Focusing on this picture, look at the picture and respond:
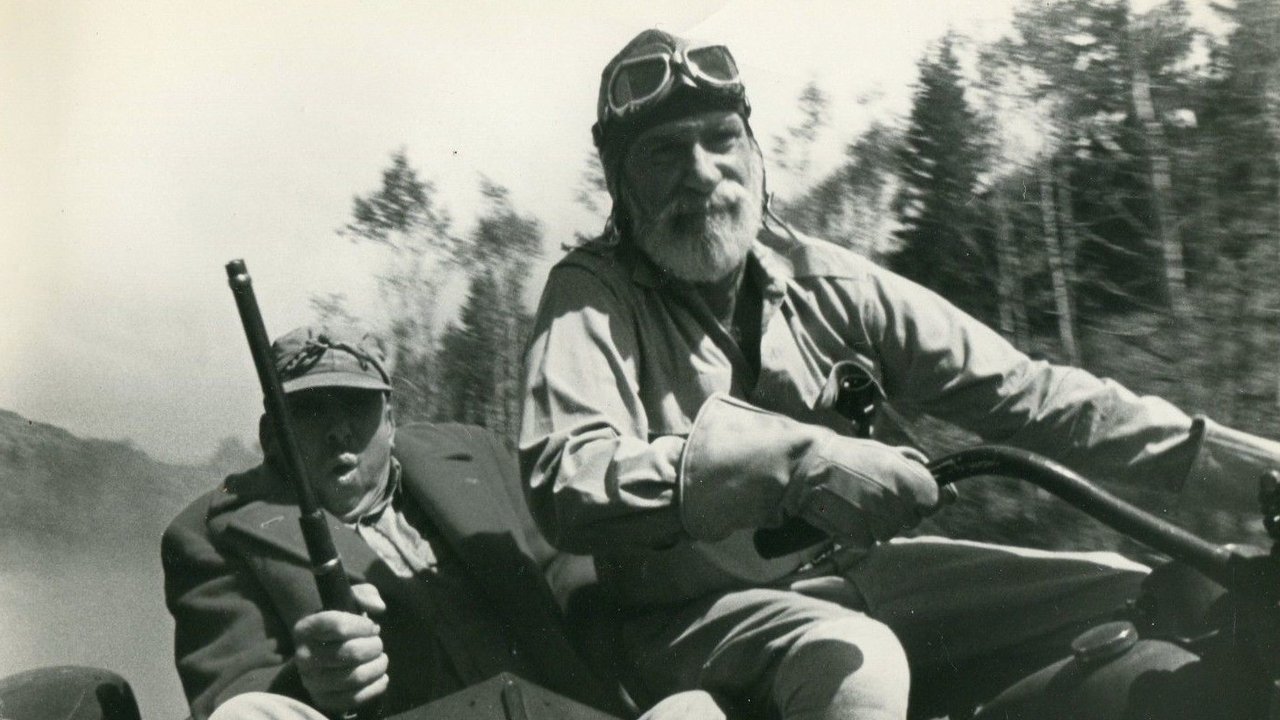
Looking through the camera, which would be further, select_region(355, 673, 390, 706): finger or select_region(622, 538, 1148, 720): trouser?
select_region(355, 673, 390, 706): finger

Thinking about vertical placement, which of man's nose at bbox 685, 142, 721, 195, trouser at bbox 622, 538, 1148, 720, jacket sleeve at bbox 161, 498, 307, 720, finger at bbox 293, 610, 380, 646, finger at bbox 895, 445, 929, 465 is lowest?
trouser at bbox 622, 538, 1148, 720

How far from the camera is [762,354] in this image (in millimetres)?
2467

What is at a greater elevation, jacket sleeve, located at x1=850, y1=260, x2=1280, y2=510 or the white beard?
the white beard

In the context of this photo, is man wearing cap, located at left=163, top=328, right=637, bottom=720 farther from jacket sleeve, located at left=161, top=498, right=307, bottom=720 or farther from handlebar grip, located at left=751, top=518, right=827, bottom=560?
handlebar grip, located at left=751, top=518, right=827, bottom=560

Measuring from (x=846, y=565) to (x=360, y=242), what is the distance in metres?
1.52

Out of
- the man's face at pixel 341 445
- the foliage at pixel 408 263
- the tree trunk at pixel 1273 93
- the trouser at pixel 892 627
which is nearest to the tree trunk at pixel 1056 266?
the tree trunk at pixel 1273 93

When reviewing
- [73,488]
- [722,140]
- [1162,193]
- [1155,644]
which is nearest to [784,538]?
[1155,644]

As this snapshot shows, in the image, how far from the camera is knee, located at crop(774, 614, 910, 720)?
6.09ft

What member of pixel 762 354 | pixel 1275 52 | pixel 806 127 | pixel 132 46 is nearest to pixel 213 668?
pixel 762 354

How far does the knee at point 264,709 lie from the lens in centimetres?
206

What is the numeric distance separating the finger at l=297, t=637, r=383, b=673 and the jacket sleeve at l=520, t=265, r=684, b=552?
346 millimetres

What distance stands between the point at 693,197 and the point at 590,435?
23.7 inches

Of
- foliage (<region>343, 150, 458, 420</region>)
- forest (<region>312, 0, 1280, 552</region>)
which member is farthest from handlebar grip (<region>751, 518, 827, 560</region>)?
foliage (<region>343, 150, 458, 420</region>)

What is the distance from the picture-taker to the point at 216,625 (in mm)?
2506
